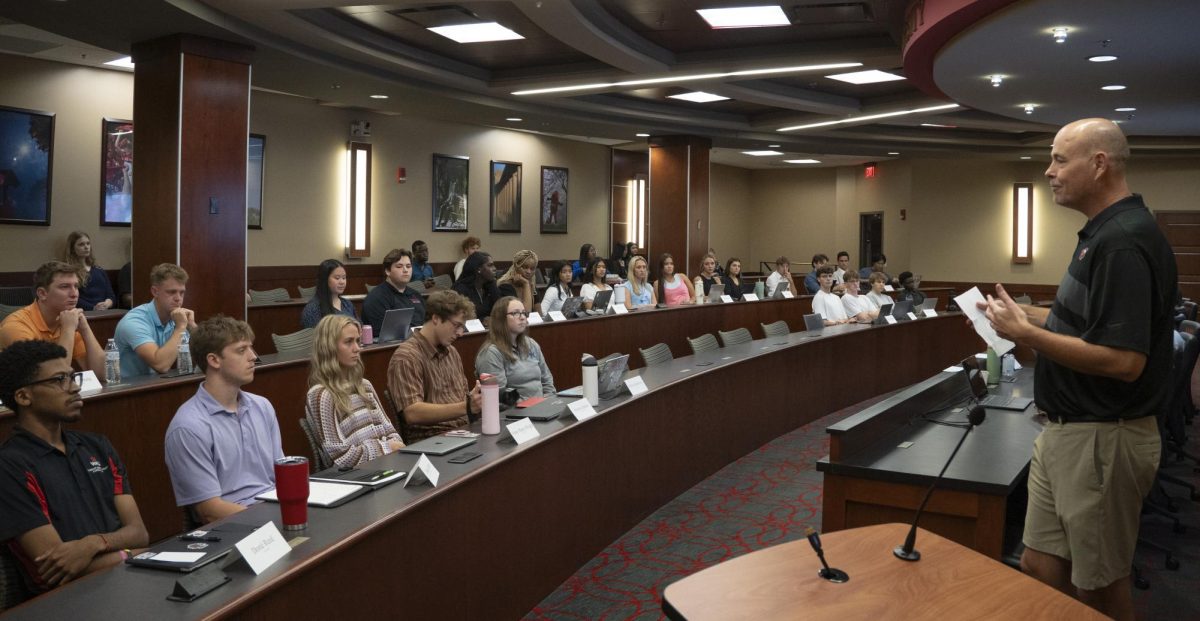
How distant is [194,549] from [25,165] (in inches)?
316

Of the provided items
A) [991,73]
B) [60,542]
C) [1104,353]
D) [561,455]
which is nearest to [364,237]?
[991,73]

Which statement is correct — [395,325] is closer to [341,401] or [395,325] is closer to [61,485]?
[341,401]

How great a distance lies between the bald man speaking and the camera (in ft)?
7.26

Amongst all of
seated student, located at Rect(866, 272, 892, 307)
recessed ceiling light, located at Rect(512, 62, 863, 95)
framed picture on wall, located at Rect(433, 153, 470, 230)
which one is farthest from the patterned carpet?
framed picture on wall, located at Rect(433, 153, 470, 230)

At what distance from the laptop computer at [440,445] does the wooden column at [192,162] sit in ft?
13.4

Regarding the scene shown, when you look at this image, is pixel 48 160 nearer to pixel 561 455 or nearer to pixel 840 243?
pixel 561 455

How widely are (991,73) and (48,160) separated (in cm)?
835

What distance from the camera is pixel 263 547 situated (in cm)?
204

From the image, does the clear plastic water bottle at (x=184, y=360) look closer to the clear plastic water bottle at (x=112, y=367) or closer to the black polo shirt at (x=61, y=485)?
the clear plastic water bottle at (x=112, y=367)

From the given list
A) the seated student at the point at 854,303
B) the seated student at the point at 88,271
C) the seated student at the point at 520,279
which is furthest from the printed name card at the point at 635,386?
the seated student at the point at 88,271

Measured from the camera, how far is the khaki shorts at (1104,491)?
2.28m

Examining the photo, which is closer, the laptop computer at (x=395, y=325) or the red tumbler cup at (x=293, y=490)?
the red tumbler cup at (x=293, y=490)

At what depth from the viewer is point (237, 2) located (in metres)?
6.02

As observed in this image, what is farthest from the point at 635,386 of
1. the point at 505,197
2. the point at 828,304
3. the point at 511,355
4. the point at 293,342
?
the point at 505,197
